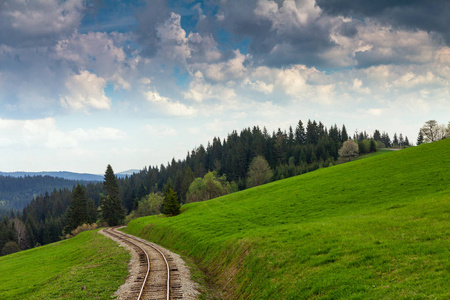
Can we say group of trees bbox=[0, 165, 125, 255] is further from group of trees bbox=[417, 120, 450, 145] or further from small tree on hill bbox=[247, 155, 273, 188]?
group of trees bbox=[417, 120, 450, 145]

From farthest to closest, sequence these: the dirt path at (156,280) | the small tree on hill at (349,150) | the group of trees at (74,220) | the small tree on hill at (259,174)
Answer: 1. the small tree on hill at (349,150)
2. the small tree on hill at (259,174)
3. the group of trees at (74,220)
4. the dirt path at (156,280)

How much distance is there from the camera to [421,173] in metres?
37.1

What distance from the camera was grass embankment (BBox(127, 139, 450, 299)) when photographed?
1320cm

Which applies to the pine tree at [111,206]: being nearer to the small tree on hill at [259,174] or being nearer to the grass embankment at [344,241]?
the small tree on hill at [259,174]

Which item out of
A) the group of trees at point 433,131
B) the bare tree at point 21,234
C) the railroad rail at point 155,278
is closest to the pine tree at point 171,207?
the railroad rail at point 155,278

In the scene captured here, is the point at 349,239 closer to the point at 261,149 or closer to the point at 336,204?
the point at 336,204

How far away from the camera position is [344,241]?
61.8ft

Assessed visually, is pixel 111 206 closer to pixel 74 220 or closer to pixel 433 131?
pixel 74 220

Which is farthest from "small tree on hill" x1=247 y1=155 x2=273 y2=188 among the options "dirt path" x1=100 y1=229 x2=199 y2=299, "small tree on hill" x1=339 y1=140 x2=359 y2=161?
"dirt path" x1=100 y1=229 x2=199 y2=299

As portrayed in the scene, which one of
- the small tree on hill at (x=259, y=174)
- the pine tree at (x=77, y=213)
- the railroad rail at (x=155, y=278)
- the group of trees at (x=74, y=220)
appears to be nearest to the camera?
the railroad rail at (x=155, y=278)

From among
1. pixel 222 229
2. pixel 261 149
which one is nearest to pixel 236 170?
pixel 261 149

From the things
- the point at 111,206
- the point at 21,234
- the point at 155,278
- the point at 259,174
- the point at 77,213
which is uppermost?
the point at 259,174

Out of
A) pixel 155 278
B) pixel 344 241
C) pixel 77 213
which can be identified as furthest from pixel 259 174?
pixel 344 241

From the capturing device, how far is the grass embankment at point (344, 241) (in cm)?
1320
